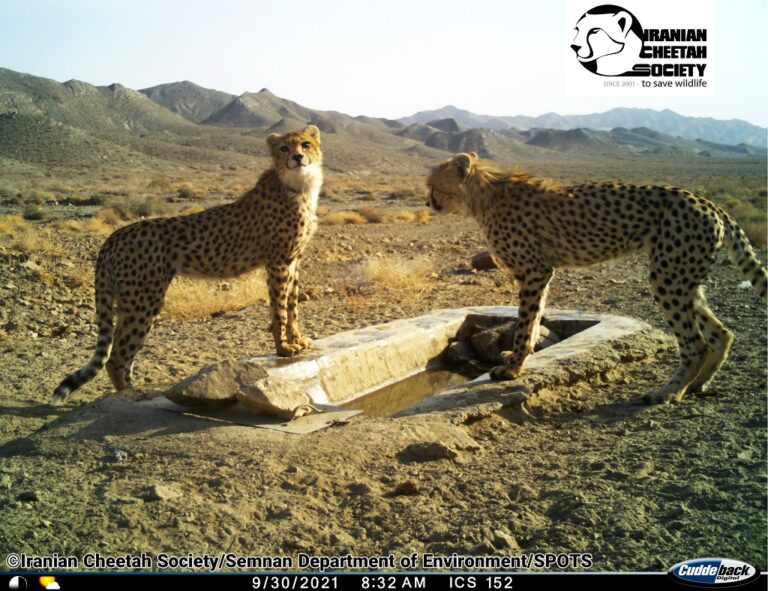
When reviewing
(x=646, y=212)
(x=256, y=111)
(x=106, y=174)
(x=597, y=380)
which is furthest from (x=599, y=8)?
(x=256, y=111)

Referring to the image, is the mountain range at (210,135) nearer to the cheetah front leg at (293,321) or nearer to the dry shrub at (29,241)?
the dry shrub at (29,241)

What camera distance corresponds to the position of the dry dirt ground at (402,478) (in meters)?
3.49

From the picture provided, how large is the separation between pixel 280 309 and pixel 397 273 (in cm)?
519

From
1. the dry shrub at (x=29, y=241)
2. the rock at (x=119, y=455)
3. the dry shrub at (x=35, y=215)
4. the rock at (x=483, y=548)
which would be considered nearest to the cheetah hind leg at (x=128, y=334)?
the rock at (x=119, y=455)

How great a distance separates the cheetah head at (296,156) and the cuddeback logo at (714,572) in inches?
169

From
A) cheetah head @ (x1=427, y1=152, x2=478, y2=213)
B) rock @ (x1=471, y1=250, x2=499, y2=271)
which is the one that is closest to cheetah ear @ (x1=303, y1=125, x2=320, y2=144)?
cheetah head @ (x1=427, y1=152, x2=478, y2=213)

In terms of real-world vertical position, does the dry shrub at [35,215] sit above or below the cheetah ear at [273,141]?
below

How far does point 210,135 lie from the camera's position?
2835 inches

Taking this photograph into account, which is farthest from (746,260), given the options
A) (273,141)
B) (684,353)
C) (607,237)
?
(273,141)

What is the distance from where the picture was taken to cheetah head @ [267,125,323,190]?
617 cm

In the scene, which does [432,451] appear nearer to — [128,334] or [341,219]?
[128,334]

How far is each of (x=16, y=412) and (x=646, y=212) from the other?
5.04m

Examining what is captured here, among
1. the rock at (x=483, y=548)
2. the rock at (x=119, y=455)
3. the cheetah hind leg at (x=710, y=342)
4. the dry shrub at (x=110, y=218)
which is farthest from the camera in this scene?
the dry shrub at (x=110, y=218)

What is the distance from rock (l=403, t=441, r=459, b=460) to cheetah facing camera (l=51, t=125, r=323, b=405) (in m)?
1.91
